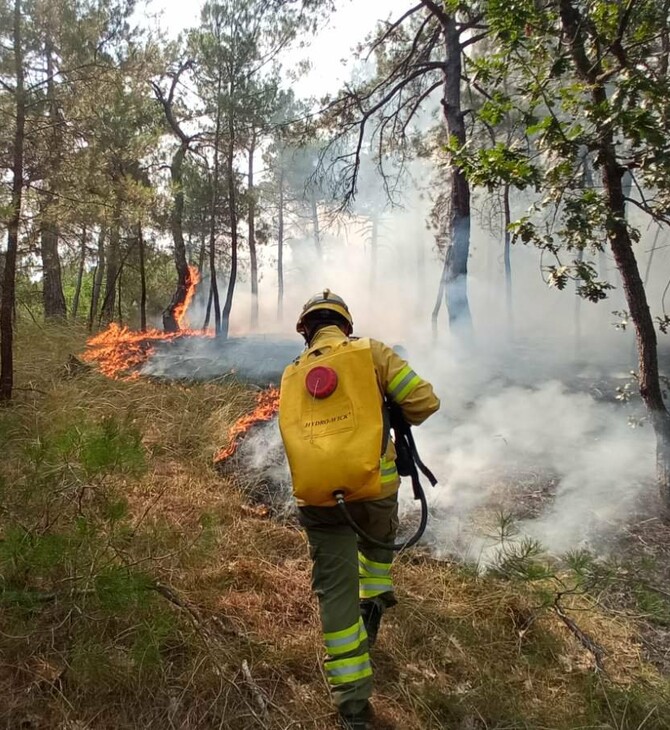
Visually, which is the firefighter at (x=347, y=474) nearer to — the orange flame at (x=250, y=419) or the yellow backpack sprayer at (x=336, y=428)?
the yellow backpack sprayer at (x=336, y=428)

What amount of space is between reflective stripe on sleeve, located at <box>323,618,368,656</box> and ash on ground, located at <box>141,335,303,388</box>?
5.53 metres

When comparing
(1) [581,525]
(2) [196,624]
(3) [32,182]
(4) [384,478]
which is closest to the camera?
(4) [384,478]

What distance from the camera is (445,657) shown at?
8.86ft

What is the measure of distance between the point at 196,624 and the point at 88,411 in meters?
3.92

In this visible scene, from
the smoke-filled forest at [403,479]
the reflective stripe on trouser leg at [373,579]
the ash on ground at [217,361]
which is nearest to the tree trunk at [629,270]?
the smoke-filled forest at [403,479]

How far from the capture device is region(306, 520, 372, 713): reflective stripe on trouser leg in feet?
7.47

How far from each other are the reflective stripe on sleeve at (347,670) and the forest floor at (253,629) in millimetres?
188

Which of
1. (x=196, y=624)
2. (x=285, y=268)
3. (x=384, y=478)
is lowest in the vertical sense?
(x=196, y=624)

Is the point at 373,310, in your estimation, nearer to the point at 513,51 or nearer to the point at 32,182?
the point at 32,182

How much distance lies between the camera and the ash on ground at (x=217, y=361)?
814 centimetres

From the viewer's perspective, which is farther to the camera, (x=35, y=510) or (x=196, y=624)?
(x=35, y=510)

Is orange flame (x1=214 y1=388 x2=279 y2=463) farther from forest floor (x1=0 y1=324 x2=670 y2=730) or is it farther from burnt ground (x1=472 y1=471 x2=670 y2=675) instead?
burnt ground (x1=472 y1=471 x2=670 y2=675)

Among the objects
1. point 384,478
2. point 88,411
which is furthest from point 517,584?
point 88,411

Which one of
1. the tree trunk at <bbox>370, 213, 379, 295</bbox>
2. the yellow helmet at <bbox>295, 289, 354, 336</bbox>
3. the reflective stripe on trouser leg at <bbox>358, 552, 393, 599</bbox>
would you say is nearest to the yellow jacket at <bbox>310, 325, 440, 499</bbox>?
the yellow helmet at <bbox>295, 289, 354, 336</bbox>
